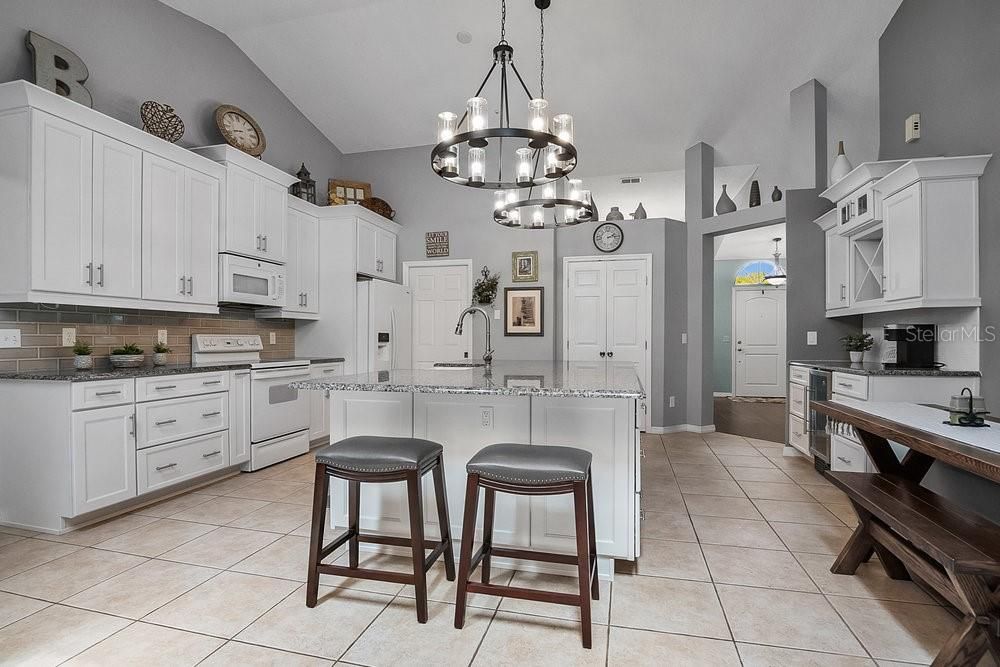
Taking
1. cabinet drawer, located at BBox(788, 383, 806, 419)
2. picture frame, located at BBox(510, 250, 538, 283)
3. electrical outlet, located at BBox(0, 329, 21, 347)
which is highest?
picture frame, located at BBox(510, 250, 538, 283)

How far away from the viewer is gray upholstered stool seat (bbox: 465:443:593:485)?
5.83 ft

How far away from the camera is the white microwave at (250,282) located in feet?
13.0

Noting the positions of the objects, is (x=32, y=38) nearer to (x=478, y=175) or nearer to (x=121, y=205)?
(x=121, y=205)

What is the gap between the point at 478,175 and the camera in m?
2.74

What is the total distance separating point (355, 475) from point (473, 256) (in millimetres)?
4254

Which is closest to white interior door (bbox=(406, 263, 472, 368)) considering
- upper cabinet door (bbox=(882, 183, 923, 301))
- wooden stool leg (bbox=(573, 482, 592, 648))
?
upper cabinet door (bbox=(882, 183, 923, 301))

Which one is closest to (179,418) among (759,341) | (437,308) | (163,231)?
(163,231)

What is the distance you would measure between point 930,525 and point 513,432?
1.57 metres

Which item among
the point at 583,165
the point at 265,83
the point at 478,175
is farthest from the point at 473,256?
the point at 478,175

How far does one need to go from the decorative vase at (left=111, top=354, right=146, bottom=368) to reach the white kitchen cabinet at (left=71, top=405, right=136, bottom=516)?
0.45 meters

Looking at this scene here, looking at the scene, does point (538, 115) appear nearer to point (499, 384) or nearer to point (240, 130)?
point (499, 384)

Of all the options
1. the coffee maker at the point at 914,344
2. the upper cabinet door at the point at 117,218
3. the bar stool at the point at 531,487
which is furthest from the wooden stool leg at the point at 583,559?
the upper cabinet door at the point at 117,218

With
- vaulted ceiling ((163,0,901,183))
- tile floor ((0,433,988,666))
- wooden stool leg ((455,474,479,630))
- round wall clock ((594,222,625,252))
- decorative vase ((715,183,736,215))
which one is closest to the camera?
tile floor ((0,433,988,666))

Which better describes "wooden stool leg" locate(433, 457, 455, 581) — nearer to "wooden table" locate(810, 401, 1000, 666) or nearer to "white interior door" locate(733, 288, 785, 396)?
"wooden table" locate(810, 401, 1000, 666)
